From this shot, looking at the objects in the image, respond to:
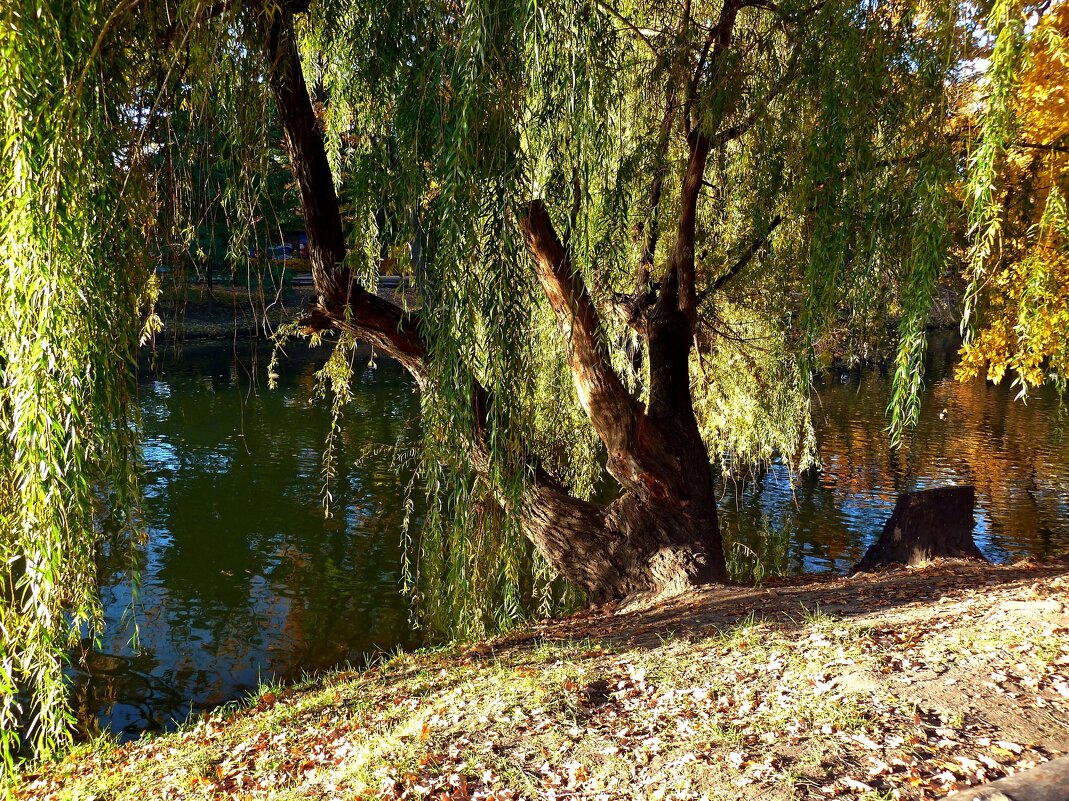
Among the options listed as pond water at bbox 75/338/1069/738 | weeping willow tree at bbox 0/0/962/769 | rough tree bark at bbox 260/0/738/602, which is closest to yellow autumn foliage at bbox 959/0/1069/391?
weeping willow tree at bbox 0/0/962/769

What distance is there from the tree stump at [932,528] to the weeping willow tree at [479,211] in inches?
63.2

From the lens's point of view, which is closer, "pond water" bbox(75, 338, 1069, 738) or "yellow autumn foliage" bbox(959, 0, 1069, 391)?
"yellow autumn foliage" bbox(959, 0, 1069, 391)

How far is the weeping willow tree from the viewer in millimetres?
2943

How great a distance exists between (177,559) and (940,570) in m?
8.57

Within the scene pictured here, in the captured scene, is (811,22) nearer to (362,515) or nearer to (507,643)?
(507,643)

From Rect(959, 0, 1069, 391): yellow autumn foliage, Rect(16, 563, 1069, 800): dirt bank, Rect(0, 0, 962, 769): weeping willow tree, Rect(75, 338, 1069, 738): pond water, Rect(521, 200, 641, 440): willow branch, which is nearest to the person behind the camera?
Rect(0, 0, 962, 769): weeping willow tree

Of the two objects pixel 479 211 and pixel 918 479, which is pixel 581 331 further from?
pixel 918 479

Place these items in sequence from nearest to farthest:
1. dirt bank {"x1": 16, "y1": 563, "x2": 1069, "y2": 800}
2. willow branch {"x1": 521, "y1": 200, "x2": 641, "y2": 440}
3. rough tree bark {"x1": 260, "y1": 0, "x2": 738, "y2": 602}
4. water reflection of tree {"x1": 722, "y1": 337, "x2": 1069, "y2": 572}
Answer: dirt bank {"x1": 16, "y1": 563, "x2": 1069, "y2": 800} → willow branch {"x1": 521, "y1": 200, "x2": 641, "y2": 440} → rough tree bark {"x1": 260, "y1": 0, "x2": 738, "y2": 602} → water reflection of tree {"x1": 722, "y1": 337, "x2": 1069, "y2": 572}

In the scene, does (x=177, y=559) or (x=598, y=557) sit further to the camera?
(x=177, y=559)

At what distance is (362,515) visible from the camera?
1218 cm

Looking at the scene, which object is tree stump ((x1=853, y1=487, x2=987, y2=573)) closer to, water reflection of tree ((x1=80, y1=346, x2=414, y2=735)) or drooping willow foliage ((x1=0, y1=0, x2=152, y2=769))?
water reflection of tree ((x1=80, y1=346, x2=414, y2=735))

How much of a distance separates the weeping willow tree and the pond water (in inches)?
30.4

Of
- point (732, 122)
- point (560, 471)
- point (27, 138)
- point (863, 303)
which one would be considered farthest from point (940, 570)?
point (27, 138)

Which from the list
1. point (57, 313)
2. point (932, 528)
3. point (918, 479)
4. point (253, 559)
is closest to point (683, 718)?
point (57, 313)
